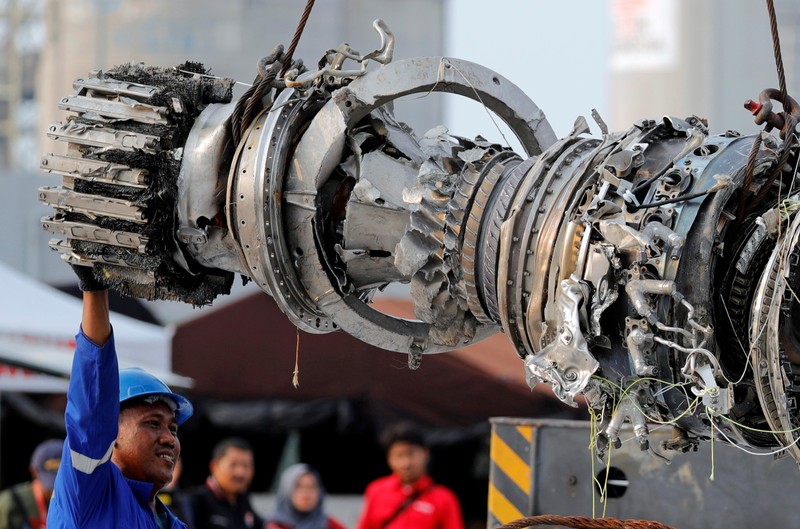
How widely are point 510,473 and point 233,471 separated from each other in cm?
246

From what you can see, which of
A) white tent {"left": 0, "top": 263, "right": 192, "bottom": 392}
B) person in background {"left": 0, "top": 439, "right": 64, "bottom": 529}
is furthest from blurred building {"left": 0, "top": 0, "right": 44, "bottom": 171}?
person in background {"left": 0, "top": 439, "right": 64, "bottom": 529}

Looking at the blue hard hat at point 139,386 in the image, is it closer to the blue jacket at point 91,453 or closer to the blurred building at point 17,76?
the blue jacket at point 91,453

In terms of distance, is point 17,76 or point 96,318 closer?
point 96,318

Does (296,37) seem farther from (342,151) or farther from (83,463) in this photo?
(83,463)

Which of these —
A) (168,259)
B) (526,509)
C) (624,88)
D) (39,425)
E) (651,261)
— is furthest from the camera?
(624,88)

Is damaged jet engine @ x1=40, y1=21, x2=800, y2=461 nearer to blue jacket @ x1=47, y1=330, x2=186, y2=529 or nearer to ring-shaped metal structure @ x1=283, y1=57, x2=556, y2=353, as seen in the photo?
ring-shaped metal structure @ x1=283, y1=57, x2=556, y2=353

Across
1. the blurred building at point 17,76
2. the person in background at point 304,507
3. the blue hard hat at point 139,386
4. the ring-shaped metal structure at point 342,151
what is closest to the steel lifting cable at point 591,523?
the ring-shaped metal structure at point 342,151

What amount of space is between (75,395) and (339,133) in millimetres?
1218

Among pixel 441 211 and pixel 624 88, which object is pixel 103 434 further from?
pixel 624 88

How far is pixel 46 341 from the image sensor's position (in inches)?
435

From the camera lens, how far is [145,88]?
4672mm

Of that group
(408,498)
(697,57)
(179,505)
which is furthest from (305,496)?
(697,57)

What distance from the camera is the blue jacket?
4.39m

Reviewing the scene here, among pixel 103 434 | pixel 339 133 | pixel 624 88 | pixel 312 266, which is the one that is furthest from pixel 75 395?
pixel 624 88
